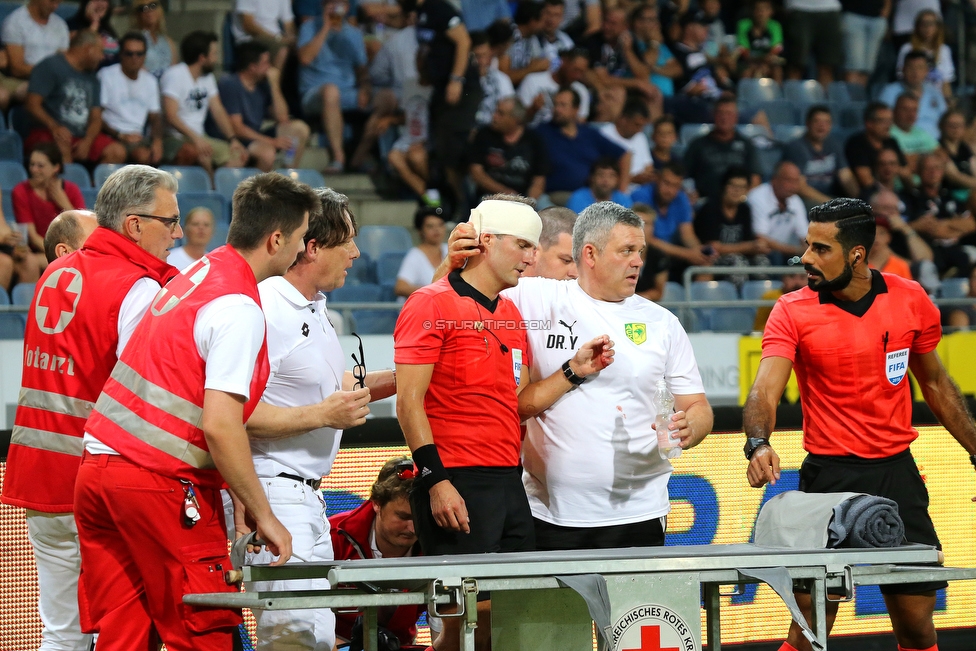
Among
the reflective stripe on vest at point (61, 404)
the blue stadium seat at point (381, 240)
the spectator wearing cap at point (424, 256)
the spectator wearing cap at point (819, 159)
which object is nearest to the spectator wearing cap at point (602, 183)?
the blue stadium seat at point (381, 240)

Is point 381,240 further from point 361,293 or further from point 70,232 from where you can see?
point 70,232

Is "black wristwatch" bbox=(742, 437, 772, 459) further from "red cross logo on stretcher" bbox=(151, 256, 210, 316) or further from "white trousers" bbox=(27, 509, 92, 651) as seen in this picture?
"white trousers" bbox=(27, 509, 92, 651)

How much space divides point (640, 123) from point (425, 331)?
791cm

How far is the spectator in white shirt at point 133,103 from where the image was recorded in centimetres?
946

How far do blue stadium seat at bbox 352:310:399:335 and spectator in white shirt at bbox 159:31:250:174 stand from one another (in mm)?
2270

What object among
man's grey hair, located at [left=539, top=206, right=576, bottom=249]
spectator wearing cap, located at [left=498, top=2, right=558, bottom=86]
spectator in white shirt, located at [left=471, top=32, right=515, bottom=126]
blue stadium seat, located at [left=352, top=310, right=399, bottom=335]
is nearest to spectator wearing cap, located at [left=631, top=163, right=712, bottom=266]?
spectator in white shirt, located at [left=471, top=32, right=515, bottom=126]

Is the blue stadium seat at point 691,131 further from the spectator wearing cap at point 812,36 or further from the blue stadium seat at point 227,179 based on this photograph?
the blue stadium seat at point 227,179

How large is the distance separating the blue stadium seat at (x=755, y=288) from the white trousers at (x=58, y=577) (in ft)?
24.0

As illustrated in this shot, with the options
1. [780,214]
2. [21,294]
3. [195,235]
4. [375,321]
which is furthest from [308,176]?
[780,214]

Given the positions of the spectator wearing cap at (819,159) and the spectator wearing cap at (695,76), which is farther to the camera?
the spectator wearing cap at (695,76)

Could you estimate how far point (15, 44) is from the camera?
9.59 m

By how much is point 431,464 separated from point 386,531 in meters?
0.79

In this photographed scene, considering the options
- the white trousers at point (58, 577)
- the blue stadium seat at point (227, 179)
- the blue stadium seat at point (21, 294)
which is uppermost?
the blue stadium seat at point (227, 179)

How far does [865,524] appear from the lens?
395cm
